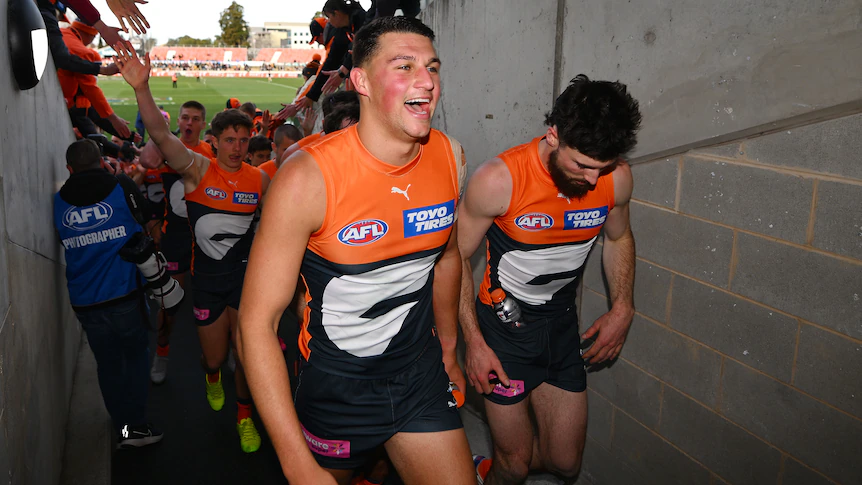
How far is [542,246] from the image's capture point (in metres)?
3.58

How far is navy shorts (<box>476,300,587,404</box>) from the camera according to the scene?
373 cm

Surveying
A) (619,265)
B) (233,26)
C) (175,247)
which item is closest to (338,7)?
(175,247)

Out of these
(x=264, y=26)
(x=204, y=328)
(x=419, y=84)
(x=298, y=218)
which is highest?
(x=264, y=26)

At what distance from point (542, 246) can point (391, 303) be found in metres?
1.15

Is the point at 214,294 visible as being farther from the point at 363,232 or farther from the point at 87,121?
the point at 87,121

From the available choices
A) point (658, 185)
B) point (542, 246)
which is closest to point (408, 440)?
point (542, 246)

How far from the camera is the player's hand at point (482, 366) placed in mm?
3543

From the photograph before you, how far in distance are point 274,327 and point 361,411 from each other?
620 mm

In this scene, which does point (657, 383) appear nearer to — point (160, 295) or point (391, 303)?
point (391, 303)

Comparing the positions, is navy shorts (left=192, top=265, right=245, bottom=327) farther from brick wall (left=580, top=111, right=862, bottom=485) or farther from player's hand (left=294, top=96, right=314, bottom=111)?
player's hand (left=294, top=96, right=314, bottom=111)

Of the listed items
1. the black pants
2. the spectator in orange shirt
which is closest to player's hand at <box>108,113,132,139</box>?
the spectator in orange shirt

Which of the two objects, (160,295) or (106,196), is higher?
(106,196)

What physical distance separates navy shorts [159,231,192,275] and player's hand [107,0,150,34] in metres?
2.56

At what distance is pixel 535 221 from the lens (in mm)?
3527
